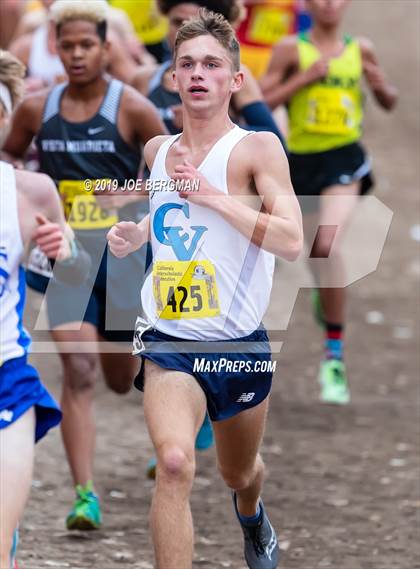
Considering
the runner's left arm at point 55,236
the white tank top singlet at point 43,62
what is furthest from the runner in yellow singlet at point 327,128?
the runner's left arm at point 55,236

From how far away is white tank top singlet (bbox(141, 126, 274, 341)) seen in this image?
4930 millimetres

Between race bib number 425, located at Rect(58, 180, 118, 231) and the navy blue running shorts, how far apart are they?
1.72 meters

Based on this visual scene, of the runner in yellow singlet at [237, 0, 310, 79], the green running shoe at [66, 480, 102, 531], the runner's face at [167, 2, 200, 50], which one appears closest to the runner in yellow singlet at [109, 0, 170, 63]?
the runner in yellow singlet at [237, 0, 310, 79]

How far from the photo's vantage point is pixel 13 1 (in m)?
10.4

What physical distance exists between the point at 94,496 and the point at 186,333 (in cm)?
168

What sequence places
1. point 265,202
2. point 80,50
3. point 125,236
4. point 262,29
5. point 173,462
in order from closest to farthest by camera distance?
point 173,462
point 265,202
point 125,236
point 80,50
point 262,29

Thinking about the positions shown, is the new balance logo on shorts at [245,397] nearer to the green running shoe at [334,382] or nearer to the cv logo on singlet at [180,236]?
the cv logo on singlet at [180,236]

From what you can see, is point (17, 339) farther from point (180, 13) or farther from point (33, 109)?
point (180, 13)

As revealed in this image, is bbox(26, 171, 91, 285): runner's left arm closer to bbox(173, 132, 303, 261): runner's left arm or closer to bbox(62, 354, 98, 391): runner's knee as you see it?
bbox(173, 132, 303, 261): runner's left arm

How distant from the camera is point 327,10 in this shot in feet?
29.5

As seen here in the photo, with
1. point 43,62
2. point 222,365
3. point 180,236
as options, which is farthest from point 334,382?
point 180,236

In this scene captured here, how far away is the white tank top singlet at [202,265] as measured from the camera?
493 centimetres

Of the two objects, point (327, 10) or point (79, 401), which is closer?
point (79, 401)

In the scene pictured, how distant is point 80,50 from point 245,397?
2299 mm
